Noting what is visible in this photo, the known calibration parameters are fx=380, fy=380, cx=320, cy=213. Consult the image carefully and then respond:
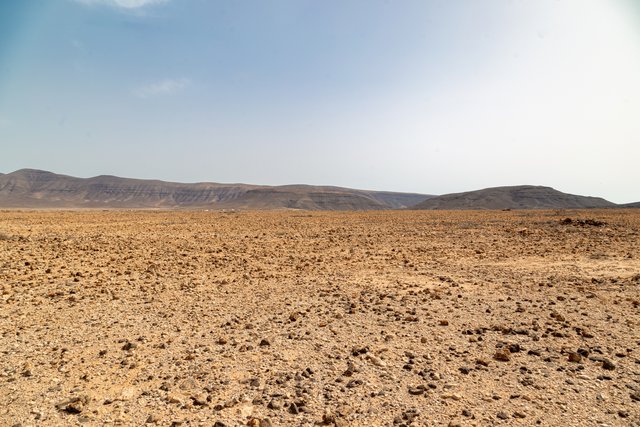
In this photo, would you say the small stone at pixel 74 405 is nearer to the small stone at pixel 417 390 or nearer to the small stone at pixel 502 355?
the small stone at pixel 417 390

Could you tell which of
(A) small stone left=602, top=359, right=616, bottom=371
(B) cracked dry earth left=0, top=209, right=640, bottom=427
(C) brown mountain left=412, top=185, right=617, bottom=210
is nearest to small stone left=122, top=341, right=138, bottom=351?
(B) cracked dry earth left=0, top=209, right=640, bottom=427

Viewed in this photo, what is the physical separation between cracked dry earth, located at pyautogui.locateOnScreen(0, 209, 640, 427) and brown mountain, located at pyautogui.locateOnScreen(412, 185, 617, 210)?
116 m

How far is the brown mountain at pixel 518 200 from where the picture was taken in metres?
120

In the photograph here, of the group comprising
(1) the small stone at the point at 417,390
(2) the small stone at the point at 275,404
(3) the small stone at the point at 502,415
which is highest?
(3) the small stone at the point at 502,415

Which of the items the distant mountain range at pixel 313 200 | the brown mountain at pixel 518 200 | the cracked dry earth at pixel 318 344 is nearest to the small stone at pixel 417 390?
the cracked dry earth at pixel 318 344

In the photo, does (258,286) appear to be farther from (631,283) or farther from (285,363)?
(631,283)

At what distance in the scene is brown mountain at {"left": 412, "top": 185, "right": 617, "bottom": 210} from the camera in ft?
395

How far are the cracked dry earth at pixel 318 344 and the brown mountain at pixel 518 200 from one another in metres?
116

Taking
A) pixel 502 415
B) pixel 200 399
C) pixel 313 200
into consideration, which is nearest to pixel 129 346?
pixel 200 399

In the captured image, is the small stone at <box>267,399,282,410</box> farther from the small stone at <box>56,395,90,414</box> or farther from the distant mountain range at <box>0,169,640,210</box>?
the distant mountain range at <box>0,169,640,210</box>

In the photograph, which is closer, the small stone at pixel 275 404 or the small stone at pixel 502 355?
the small stone at pixel 275 404

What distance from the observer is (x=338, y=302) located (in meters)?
7.60

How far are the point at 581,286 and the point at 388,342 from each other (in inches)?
228

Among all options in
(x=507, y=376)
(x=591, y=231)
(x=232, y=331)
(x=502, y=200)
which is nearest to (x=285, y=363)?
(x=232, y=331)
